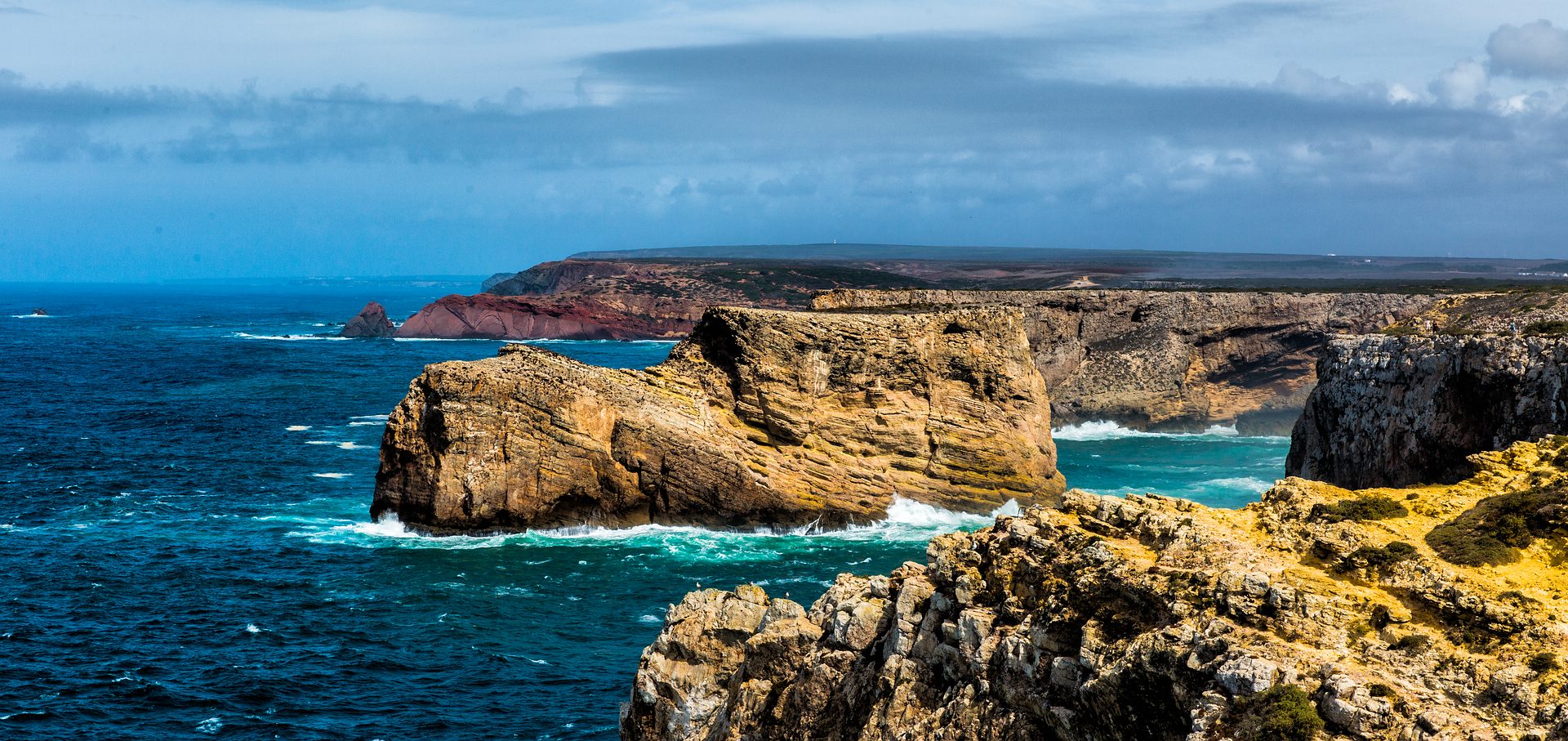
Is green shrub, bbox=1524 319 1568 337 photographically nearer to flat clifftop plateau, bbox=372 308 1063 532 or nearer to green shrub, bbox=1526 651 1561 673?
flat clifftop plateau, bbox=372 308 1063 532

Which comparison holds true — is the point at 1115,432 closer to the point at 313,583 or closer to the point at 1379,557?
the point at 313,583

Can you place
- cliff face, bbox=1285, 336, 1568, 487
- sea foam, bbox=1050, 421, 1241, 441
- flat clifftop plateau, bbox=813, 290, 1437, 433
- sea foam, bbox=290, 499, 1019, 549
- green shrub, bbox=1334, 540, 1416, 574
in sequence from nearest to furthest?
green shrub, bbox=1334, 540, 1416, 574, cliff face, bbox=1285, 336, 1568, 487, sea foam, bbox=290, 499, 1019, 549, sea foam, bbox=1050, 421, 1241, 441, flat clifftop plateau, bbox=813, 290, 1437, 433

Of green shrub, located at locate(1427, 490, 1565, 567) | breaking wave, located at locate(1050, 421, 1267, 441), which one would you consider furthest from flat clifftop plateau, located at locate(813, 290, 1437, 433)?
green shrub, located at locate(1427, 490, 1565, 567)

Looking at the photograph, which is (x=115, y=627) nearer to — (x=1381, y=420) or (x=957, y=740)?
(x=957, y=740)

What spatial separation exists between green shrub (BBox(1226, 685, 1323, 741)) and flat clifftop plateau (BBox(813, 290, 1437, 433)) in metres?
92.4

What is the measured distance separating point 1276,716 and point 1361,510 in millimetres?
8051

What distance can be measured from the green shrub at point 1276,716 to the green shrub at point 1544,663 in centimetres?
311

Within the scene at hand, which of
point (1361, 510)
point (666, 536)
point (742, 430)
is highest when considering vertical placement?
point (1361, 510)

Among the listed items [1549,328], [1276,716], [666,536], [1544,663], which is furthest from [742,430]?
[1544,663]

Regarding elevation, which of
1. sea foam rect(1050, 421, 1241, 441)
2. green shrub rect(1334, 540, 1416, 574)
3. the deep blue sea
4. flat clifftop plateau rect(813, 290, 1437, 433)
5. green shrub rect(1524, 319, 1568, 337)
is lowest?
sea foam rect(1050, 421, 1241, 441)

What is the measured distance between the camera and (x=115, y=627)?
4878cm

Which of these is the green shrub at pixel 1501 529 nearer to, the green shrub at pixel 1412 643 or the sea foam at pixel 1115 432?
the green shrub at pixel 1412 643

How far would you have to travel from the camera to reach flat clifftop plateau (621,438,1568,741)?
18.3 m

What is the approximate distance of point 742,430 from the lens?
68.2 metres
